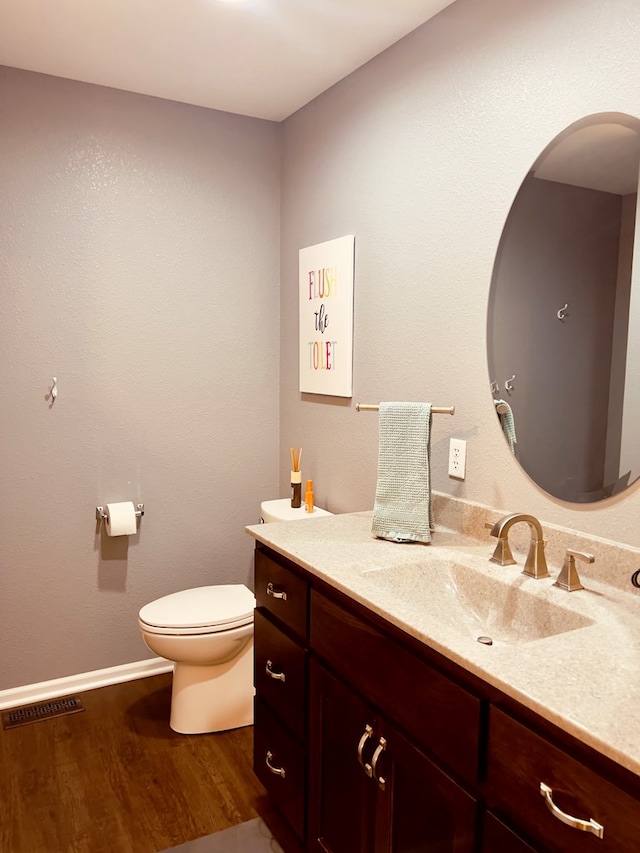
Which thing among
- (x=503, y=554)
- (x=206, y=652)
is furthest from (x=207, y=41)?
(x=206, y=652)

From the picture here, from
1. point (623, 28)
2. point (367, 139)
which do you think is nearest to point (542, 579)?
point (623, 28)

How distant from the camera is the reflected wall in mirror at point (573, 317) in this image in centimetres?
140

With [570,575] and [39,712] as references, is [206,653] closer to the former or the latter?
[39,712]

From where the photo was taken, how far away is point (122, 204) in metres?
2.56

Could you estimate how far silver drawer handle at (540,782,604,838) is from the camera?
2.82 feet

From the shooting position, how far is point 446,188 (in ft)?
6.24

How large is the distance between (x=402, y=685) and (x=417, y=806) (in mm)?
228

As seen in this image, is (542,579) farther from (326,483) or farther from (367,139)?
(367,139)

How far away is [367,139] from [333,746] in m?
1.96

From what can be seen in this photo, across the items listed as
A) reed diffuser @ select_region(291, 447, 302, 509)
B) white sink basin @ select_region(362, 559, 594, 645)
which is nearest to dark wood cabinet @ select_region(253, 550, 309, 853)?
white sink basin @ select_region(362, 559, 594, 645)

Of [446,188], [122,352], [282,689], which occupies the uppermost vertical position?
[446,188]

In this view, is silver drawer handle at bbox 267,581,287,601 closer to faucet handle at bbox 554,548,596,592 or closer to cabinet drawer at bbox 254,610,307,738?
cabinet drawer at bbox 254,610,307,738

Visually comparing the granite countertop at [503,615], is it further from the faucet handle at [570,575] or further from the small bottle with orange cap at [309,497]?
the small bottle with orange cap at [309,497]

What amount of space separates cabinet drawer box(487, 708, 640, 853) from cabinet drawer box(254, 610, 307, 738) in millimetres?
722
